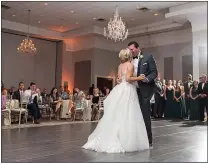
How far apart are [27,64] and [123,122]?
1074 cm

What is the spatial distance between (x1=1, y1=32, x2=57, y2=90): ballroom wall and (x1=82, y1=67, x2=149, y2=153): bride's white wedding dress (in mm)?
9695

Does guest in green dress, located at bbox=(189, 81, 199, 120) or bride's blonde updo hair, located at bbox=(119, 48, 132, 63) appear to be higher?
bride's blonde updo hair, located at bbox=(119, 48, 132, 63)

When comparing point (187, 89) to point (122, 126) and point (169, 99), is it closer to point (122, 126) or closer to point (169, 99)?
point (169, 99)

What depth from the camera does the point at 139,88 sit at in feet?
9.71

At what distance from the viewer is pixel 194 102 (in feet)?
24.1

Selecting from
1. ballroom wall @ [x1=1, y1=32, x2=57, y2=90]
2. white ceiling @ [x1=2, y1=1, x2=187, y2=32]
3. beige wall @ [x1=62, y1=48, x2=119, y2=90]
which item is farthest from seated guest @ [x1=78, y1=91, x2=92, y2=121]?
ballroom wall @ [x1=1, y1=32, x2=57, y2=90]

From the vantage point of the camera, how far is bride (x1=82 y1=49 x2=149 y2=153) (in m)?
2.68

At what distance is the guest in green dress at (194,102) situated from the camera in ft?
22.8

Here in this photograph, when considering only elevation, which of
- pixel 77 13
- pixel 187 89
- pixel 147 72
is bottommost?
pixel 187 89

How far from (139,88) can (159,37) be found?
9.69 metres

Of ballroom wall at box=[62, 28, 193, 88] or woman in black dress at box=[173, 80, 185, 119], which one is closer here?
woman in black dress at box=[173, 80, 185, 119]

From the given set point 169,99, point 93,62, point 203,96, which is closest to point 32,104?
point 203,96

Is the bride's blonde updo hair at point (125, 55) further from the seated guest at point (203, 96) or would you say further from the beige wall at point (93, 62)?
the beige wall at point (93, 62)

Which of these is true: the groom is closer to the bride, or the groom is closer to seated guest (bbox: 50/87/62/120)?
the bride
